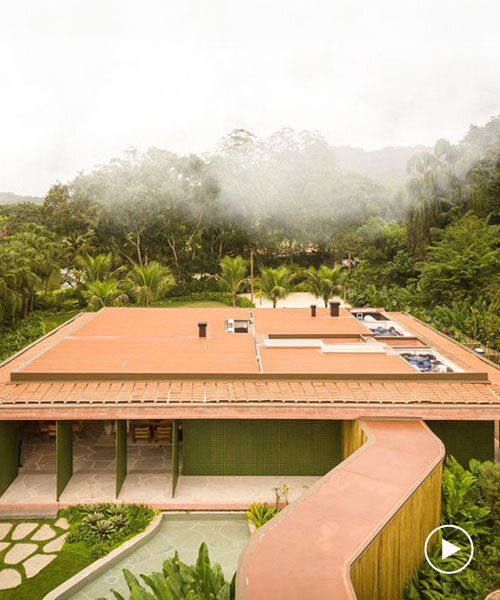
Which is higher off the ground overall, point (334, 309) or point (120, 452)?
point (334, 309)

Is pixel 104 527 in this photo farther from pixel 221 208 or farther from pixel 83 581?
pixel 221 208

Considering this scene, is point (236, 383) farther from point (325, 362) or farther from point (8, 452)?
point (8, 452)

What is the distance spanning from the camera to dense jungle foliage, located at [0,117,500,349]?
27.8 m

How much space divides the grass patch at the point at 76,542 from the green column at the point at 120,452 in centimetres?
58

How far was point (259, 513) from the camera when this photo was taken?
10062mm

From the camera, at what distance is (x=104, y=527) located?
9.67m

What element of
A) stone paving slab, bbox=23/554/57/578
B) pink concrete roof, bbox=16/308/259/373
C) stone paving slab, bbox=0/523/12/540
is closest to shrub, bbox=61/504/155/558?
stone paving slab, bbox=23/554/57/578

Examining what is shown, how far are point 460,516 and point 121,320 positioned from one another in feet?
39.2

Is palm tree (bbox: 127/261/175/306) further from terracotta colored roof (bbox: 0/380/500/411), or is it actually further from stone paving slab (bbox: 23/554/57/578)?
stone paving slab (bbox: 23/554/57/578)

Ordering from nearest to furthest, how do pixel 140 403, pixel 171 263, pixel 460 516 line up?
pixel 460 516 → pixel 140 403 → pixel 171 263

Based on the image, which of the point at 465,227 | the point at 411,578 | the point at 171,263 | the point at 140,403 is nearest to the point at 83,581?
the point at 140,403

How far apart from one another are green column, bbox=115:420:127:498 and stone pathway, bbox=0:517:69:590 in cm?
122

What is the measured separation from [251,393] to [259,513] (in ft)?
7.48

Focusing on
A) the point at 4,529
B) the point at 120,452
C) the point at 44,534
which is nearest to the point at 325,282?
the point at 120,452
